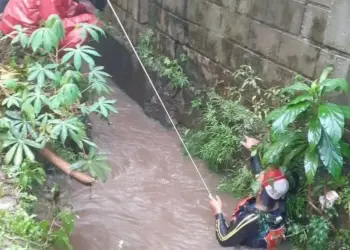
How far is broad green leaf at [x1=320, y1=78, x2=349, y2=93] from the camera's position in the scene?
382 cm

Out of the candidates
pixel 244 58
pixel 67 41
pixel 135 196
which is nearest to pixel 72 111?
pixel 67 41

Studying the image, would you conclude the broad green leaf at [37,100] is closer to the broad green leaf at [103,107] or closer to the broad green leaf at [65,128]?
the broad green leaf at [65,128]

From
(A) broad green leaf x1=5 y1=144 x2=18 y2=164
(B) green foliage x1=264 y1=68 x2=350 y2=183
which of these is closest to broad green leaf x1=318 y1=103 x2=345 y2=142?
(B) green foliage x1=264 y1=68 x2=350 y2=183

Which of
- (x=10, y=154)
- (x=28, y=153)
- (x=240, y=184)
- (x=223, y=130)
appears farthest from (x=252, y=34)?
(x=10, y=154)

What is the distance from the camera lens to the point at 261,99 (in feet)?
16.4

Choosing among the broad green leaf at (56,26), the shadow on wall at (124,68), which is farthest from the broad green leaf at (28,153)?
the shadow on wall at (124,68)

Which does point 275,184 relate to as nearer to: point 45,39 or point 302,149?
point 302,149

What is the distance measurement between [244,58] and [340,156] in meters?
1.68

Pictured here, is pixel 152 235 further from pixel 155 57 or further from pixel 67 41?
pixel 155 57

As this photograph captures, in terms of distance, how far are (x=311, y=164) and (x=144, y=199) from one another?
1660 millimetres

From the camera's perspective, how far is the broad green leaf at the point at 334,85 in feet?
12.5

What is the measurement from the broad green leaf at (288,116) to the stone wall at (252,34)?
47 centimetres

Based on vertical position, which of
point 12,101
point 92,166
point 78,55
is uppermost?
point 78,55

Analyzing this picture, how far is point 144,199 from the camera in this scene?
4910mm
